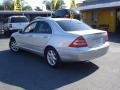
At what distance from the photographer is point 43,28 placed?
30.2 ft

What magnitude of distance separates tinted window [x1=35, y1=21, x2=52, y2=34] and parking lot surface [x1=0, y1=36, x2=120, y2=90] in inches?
44.8

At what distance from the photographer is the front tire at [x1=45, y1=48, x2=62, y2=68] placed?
8268 mm

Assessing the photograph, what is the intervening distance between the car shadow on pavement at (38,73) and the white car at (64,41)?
1.34 feet

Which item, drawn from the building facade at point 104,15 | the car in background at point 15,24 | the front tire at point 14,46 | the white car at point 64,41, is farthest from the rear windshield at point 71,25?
the building facade at point 104,15

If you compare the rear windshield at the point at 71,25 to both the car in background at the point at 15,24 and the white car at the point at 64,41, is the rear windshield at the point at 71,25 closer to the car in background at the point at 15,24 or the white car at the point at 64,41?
the white car at the point at 64,41

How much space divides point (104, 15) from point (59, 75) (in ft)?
58.6

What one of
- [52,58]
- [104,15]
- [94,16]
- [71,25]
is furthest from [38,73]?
[94,16]

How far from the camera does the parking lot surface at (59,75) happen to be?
6.65 metres

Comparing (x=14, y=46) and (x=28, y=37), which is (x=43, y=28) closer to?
(x=28, y=37)

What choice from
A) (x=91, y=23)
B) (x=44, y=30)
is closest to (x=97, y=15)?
(x=91, y=23)

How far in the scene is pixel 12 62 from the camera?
947cm

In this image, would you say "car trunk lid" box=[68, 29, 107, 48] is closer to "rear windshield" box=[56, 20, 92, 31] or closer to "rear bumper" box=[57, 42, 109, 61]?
"rear bumper" box=[57, 42, 109, 61]

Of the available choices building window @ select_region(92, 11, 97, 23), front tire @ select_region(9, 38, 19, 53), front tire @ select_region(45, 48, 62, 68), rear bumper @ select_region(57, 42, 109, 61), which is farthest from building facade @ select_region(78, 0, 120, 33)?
rear bumper @ select_region(57, 42, 109, 61)

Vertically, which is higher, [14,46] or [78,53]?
[78,53]
